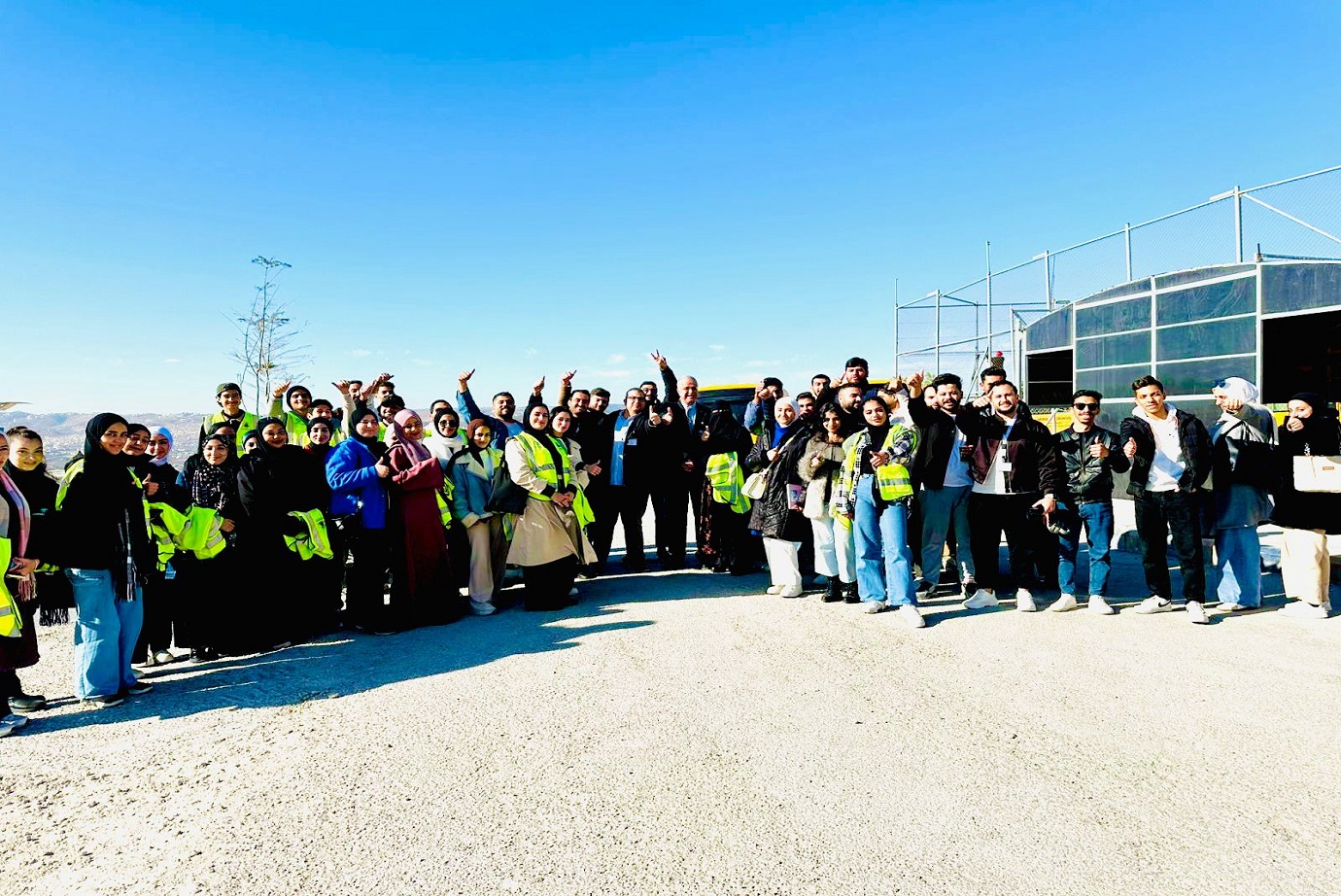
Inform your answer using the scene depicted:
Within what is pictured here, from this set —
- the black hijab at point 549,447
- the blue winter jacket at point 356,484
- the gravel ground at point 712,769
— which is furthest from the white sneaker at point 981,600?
the blue winter jacket at point 356,484

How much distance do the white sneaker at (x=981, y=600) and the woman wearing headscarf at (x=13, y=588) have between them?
20.7 ft

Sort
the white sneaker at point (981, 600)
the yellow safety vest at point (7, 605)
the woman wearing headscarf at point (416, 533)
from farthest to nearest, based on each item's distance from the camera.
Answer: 1. the white sneaker at point (981, 600)
2. the woman wearing headscarf at point (416, 533)
3. the yellow safety vest at point (7, 605)

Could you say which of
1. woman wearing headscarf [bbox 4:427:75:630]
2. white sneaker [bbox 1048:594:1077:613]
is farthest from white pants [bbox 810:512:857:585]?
woman wearing headscarf [bbox 4:427:75:630]

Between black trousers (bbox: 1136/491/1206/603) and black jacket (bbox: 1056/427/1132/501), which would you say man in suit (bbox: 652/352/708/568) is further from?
black trousers (bbox: 1136/491/1206/603)

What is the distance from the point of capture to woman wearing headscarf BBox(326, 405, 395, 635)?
6008 mm

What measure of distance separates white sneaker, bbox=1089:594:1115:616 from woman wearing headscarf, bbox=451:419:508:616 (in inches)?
192

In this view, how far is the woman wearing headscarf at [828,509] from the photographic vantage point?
6.55 metres

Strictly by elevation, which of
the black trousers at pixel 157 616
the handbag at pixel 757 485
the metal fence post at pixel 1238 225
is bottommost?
the black trousers at pixel 157 616

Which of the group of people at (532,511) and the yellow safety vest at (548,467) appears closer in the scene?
the group of people at (532,511)

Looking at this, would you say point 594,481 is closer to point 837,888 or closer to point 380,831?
point 380,831

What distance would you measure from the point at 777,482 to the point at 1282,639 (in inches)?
147

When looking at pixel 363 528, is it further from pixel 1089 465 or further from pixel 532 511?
Answer: pixel 1089 465

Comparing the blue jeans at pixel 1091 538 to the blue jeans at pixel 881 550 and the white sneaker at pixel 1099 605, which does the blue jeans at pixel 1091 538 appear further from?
the blue jeans at pixel 881 550

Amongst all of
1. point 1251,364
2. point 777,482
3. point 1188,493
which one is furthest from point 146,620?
point 1251,364
